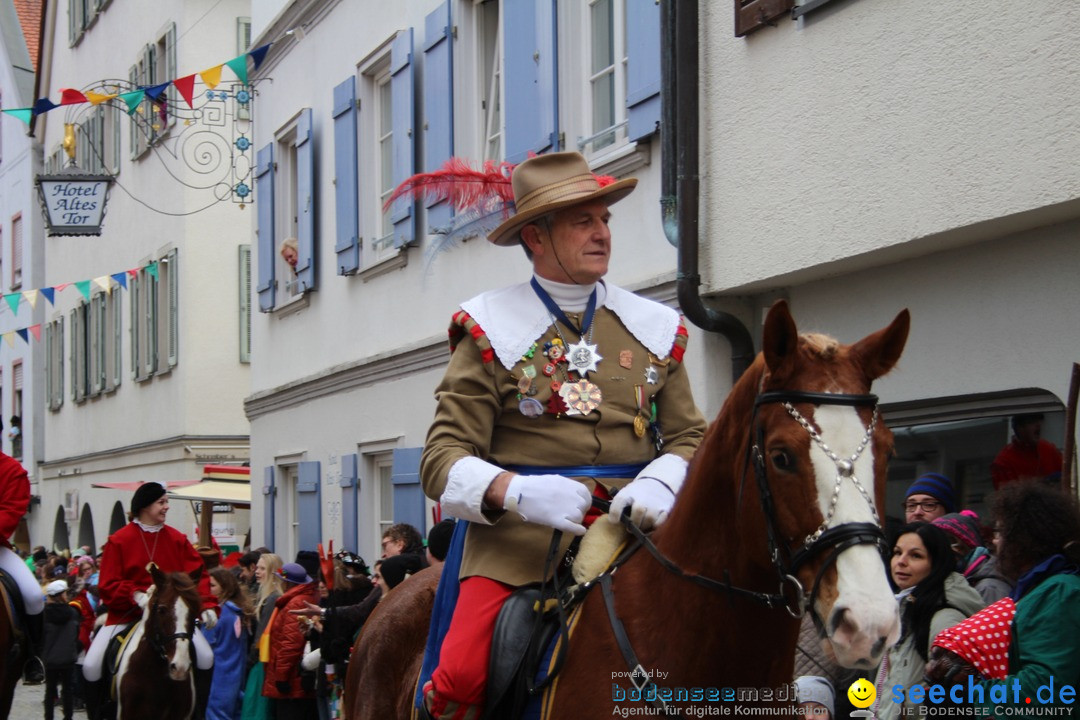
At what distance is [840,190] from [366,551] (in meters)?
8.33

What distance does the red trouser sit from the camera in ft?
13.5

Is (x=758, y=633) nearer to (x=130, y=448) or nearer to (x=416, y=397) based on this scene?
(x=416, y=397)

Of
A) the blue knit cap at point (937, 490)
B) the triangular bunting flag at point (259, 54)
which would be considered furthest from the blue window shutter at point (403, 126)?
the blue knit cap at point (937, 490)

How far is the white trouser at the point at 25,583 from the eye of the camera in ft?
28.7

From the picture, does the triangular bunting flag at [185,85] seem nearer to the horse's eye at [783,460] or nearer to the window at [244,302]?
the window at [244,302]

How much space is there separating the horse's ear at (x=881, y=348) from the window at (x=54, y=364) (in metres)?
30.8

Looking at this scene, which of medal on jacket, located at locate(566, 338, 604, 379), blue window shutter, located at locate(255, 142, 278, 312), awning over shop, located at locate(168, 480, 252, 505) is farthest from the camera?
awning over shop, located at locate(168, 480, 252, 505)

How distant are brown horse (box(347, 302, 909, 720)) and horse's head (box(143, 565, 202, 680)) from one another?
7.56 metres

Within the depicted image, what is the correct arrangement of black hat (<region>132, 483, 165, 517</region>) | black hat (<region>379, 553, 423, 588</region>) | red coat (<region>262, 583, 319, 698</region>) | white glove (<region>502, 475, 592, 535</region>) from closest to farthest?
white glove (<region>502, 475, 592, 535</region>) → black hat (<region>379, 553, 423, 588</region>) → red coat (<region>262, 583, 319, 698</region>) → black hat (<region>132, 483, 165, 517</region>)

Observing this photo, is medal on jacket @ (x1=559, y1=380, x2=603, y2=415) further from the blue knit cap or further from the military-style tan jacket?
the blue knit cap

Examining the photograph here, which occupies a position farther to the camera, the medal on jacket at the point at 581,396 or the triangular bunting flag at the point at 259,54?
the triangular bunting flag at the point at 259,54

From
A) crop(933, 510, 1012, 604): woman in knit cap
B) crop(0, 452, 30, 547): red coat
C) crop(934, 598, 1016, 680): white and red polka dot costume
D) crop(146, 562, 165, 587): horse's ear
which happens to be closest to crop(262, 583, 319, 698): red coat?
crop(146, 562, 165, 587): horse's ear

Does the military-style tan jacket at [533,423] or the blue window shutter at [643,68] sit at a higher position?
the blue window shutter at [643,68]

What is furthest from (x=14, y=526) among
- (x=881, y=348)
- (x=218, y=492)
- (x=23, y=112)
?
(x=218, y=492)
